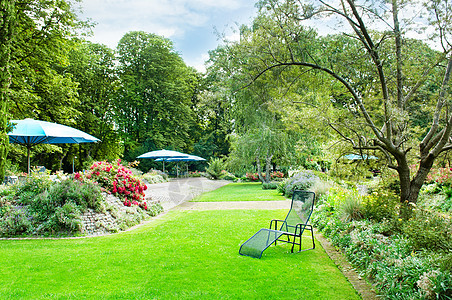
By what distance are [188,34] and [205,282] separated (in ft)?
42.8

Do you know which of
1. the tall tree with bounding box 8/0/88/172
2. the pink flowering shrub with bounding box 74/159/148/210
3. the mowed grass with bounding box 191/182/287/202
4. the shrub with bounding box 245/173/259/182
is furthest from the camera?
the shrub with bounding box 245/173/259/182

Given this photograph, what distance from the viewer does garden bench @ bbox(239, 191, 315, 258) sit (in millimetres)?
4844

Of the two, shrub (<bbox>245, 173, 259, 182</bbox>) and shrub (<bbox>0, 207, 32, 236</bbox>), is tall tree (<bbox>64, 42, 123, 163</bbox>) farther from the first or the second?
shrub (<bbox>0, 207, 32, 236</bbox>)

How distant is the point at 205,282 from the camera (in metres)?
3.71

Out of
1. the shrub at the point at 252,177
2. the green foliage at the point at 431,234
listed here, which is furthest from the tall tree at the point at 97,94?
the green foliage at the point at 431,234

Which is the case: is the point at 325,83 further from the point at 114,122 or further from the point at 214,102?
the point at 114,122

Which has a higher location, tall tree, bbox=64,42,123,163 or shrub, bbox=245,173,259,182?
tall tree, bbox=64,42,123,163

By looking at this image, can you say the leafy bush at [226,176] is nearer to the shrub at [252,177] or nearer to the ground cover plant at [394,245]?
the shrub at [252,177]

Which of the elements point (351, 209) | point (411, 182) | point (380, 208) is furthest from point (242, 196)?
point (411, 182)

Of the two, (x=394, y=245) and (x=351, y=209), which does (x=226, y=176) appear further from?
(x=394, y=245)

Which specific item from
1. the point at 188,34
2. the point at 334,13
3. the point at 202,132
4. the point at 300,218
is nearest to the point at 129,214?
the point at 300,218

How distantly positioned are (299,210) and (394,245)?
2.06 metres

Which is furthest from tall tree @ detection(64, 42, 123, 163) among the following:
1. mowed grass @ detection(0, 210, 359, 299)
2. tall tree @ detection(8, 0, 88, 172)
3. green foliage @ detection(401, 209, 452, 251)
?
green foliage @ detection(401, 209, 452, 251)

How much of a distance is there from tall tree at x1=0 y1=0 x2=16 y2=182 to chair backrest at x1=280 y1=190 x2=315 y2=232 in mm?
7534
